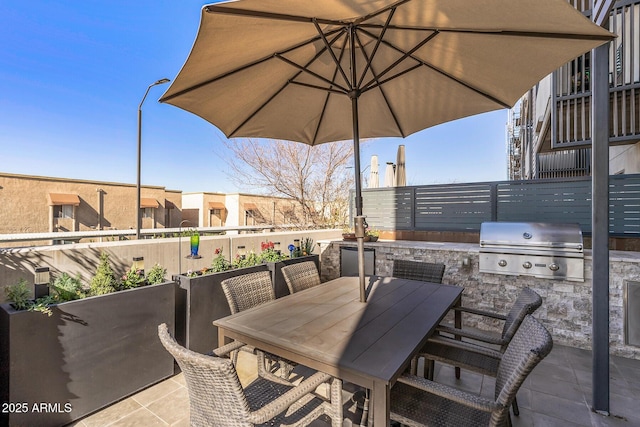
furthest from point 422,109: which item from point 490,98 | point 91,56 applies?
point 91,56

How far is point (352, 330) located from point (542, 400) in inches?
77.6

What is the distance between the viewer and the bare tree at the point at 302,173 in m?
9.14

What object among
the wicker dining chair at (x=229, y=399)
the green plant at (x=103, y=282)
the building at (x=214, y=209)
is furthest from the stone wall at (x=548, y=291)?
the building at (x=214, y=209)

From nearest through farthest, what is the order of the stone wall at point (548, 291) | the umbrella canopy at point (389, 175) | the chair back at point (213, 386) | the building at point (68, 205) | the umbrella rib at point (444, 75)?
the chair back at point (213, 386) → the umbrella rib at point (444, 75) → the stone wall at point (548, 291) → the umbrella canopy at point (389, 175) → the building at point (68, 205)

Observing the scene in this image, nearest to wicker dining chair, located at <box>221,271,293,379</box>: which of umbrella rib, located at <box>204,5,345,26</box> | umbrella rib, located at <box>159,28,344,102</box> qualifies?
umbrella rib, located at <box>159,28,344,102</box>

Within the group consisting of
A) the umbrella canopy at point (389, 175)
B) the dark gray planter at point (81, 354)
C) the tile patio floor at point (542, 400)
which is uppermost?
the umbrella canopy at point (389, 175)

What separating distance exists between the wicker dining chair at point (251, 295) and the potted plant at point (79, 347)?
778mm

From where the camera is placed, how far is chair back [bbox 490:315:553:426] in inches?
46.2

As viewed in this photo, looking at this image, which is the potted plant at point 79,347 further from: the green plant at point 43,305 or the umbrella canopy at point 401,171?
the umbrella canopy at point 401,171

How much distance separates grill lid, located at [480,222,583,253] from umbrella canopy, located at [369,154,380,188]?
2.68 metres

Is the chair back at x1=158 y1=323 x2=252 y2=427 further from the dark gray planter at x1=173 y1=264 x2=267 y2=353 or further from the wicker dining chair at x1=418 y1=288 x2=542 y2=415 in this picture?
the dark gray planter at x1=173 y1=264 x2=267 y2=353

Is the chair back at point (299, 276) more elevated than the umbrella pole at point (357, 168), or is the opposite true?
the umbrella pole at point (357, 168)

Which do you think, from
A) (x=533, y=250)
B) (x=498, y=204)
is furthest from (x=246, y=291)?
(x=498, y=204)

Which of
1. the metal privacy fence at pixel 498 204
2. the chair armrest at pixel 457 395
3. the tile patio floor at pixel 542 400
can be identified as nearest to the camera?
the chair armrest at pixel 457 395
